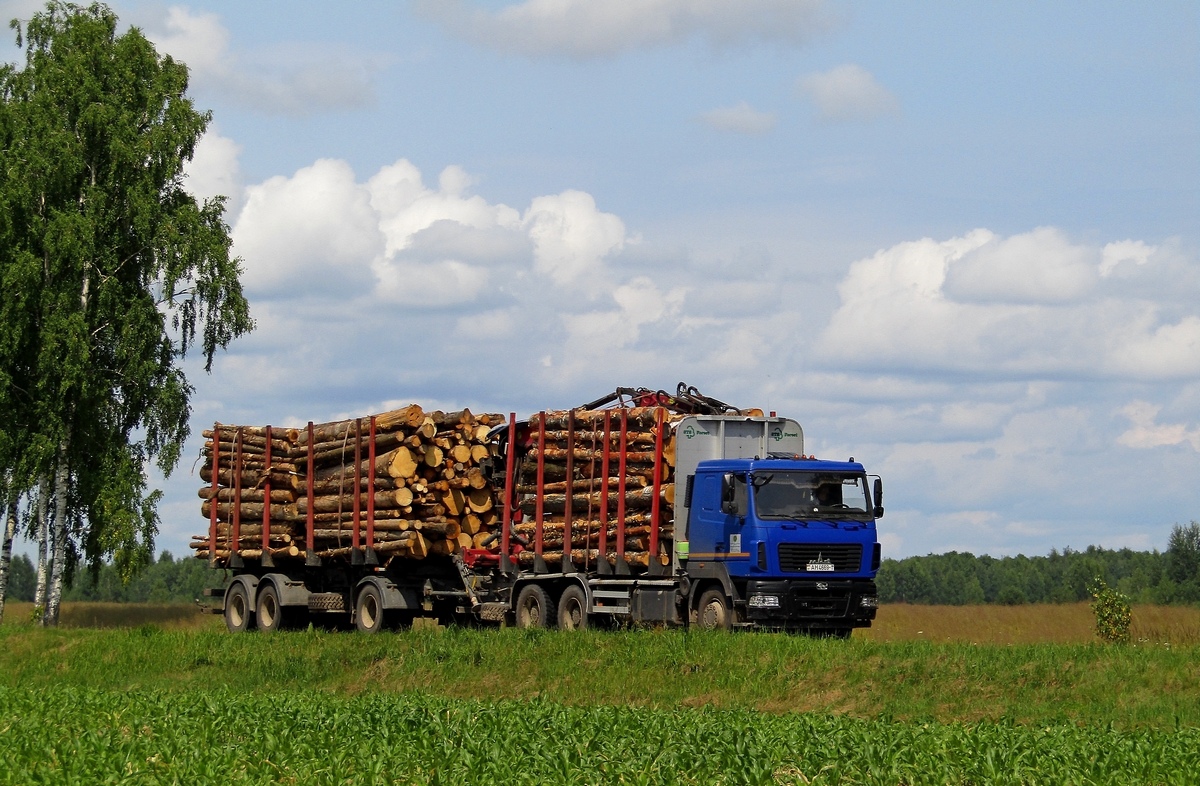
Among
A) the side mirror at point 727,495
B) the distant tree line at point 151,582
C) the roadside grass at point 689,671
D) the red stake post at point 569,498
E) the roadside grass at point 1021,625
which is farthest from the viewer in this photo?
the distant tree line at point 151,582

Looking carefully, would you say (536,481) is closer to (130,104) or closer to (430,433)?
(430,433)

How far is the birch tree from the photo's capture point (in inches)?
1494

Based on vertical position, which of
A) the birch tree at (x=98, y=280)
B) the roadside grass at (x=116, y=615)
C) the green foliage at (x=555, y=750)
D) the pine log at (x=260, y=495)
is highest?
the birch tree at (x=98, y=280)

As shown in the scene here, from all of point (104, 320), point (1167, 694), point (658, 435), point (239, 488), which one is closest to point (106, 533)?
point (104, 320)

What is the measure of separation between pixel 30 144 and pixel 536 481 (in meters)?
20.8

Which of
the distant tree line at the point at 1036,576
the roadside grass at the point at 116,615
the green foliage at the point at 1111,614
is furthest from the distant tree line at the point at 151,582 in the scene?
the green foliage at the point at 1111,614

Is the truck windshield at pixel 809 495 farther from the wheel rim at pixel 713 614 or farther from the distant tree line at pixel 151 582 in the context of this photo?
the distant tree line at pixel 151 582

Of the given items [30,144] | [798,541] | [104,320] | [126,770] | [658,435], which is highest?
[30,144]

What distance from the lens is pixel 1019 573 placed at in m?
96.6

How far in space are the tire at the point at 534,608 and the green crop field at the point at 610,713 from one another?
1.59 metres

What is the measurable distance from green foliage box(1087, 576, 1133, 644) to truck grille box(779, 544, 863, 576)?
4.70 meters

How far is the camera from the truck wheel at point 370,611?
27141 mm

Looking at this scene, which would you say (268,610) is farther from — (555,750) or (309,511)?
(555,750)

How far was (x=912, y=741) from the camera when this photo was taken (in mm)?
11062
